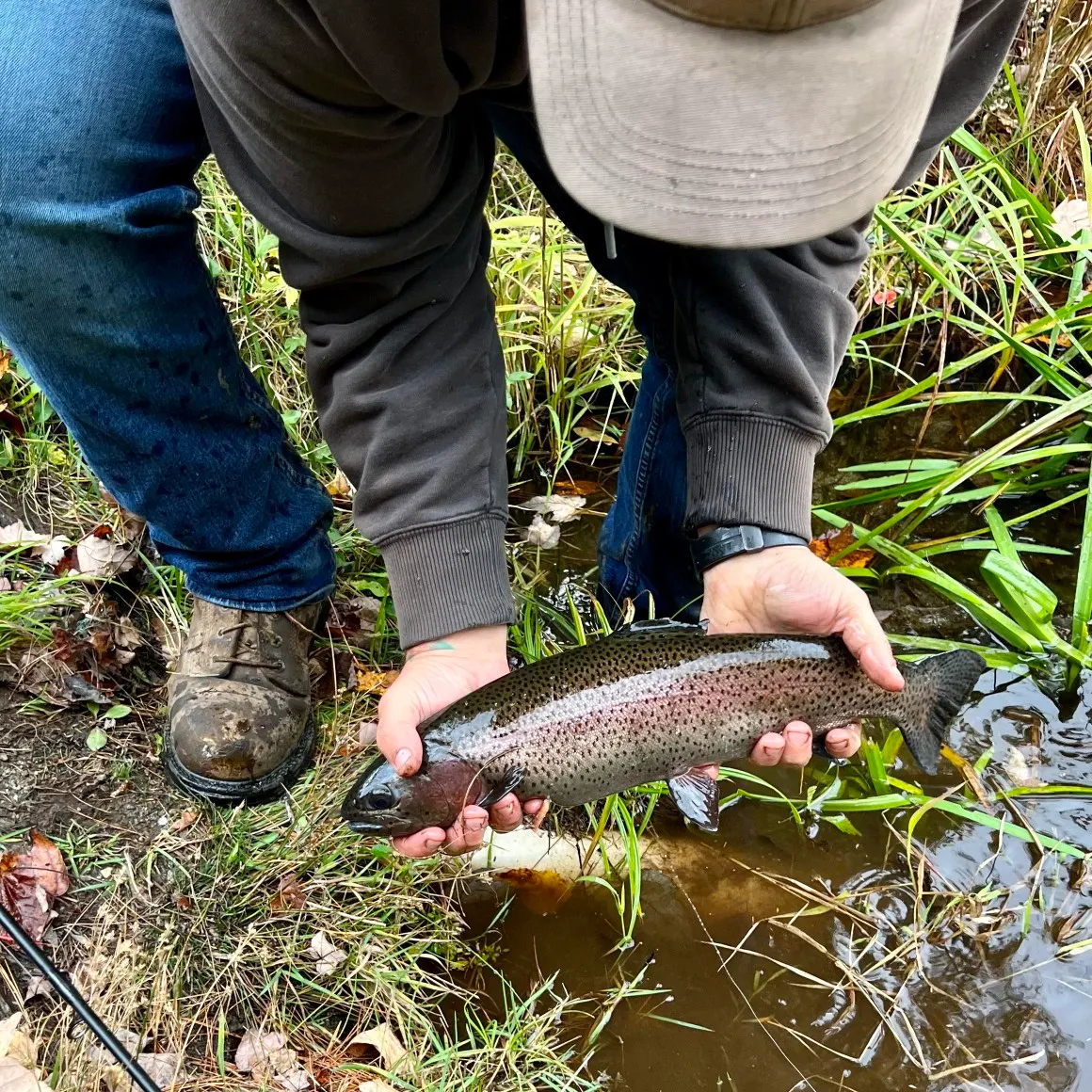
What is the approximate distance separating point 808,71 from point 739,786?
6.73ft

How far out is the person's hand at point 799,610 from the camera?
2.21 m

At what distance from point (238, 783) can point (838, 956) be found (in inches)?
63.8

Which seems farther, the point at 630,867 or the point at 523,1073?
the point at 630,867

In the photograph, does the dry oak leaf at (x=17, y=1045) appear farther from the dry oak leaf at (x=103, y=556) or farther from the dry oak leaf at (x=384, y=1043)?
the dry oak leaf at (x=103, y=556)

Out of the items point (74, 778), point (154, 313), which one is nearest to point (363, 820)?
point (74, 778)

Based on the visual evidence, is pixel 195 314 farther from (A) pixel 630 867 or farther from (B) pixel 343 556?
(A) pixel 630 867

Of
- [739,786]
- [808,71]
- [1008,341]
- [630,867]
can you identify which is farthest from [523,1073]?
[1008,341]

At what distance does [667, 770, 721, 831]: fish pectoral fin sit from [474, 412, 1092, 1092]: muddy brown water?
0.41m

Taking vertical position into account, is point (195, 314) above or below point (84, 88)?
below

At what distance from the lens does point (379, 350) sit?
213 centimetres

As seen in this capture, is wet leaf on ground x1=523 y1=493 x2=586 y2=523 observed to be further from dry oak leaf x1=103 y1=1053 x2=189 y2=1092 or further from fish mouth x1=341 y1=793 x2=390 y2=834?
dry oak leaf x1=103 y1=1053 x2=189 y2=1092

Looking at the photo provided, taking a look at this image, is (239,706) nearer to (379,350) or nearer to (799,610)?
(379,350)

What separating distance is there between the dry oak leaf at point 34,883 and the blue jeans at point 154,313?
2.45 ft

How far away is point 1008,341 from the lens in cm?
321
